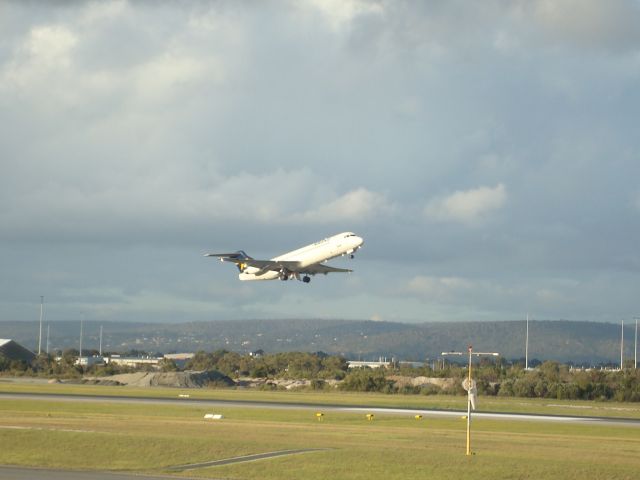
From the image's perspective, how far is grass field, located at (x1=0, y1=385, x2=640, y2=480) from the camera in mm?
36500

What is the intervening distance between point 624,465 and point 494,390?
61.6 m

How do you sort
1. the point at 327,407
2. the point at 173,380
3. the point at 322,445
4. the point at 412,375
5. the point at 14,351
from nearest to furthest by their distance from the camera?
the point at 322,445
the point at 327,407
the point at 173,380
the point at 412,375
the point at 14,351

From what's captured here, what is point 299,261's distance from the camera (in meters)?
98.8

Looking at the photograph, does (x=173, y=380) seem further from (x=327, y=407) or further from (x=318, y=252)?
(x=327, y=407)

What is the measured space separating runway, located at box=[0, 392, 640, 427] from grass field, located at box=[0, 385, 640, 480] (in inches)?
156

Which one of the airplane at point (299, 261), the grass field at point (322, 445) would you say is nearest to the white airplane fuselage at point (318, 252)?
the airplane at point (299, 261)

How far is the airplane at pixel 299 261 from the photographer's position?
304ft

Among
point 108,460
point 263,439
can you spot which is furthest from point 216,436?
point 108,460

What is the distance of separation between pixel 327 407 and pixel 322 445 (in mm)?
28765

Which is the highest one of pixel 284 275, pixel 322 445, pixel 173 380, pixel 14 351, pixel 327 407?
pixel 284 275

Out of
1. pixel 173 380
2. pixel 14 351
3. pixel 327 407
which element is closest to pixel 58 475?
pixel 327 407

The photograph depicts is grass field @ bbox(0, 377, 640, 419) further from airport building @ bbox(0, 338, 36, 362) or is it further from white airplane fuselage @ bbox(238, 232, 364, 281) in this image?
airport building @ bbox(0, 338, 36, 362)

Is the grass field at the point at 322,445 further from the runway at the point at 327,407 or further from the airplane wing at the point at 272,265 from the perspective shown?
the airplane wing at the point at 272,265

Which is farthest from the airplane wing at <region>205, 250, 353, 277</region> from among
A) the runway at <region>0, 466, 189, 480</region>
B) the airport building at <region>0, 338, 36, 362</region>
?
the airport building at <region>0, 338, 36, 362</region>
